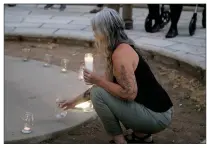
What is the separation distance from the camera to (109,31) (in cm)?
271

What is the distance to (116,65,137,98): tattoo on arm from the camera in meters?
2.69

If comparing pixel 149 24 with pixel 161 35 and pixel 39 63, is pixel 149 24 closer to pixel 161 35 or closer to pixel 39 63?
pixel 161 35

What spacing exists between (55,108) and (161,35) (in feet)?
9.54

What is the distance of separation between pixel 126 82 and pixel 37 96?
1.43 metres

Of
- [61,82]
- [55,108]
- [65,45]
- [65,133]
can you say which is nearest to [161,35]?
[65,45]

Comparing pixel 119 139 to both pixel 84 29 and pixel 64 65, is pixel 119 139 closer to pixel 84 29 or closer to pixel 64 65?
pixel 64 65

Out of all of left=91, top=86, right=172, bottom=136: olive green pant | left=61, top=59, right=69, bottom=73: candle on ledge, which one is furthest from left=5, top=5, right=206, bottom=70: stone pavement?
left=91, top=86, right=172, bottom=136: olive green pant

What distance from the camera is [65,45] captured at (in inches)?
246

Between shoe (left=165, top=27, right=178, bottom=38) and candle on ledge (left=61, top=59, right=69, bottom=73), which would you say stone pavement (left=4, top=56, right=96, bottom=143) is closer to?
candle on ledge (left=61, top=59, right=69, bottom=73)

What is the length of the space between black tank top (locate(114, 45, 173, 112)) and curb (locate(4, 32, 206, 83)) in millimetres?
732

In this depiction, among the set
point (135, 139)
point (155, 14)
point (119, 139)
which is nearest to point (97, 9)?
point (155, 14)

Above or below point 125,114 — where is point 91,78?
above

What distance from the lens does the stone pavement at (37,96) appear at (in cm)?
324

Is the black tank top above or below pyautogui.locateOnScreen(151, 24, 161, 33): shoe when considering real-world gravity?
above
